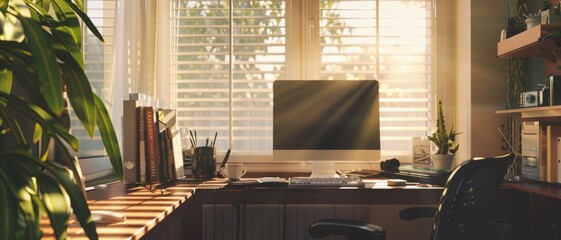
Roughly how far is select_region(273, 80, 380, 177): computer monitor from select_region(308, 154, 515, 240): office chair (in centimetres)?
80

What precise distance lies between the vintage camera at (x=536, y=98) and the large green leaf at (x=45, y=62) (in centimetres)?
220

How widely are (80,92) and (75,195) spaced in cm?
20

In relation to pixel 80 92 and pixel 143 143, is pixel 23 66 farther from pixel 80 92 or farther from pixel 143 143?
pixel 143 143

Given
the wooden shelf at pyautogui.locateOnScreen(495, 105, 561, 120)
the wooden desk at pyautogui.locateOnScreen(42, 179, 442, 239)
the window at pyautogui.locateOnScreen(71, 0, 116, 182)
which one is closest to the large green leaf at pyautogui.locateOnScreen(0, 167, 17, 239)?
the wooden desk at pyautogui.locateOnScreen(42, 179, 442, 239)

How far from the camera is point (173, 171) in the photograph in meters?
2.42

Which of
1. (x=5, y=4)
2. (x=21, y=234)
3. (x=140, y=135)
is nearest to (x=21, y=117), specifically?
(x=5, y=4)

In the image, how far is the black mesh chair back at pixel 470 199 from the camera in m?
1.44

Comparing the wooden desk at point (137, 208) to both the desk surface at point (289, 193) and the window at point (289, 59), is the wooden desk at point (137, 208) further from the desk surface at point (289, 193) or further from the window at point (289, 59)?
the window at point (289, 59)

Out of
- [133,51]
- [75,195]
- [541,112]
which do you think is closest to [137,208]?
[75,195]

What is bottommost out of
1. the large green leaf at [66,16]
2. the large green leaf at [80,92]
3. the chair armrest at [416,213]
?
the chair armrest at [416,213]

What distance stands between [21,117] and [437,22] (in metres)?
2.53

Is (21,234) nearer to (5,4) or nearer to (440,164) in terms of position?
(5,4)

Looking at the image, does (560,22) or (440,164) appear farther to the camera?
(440,164)

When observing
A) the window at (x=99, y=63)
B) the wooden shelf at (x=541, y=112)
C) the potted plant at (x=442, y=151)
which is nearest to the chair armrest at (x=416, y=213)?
the potted plant at (x=442, y=151)
